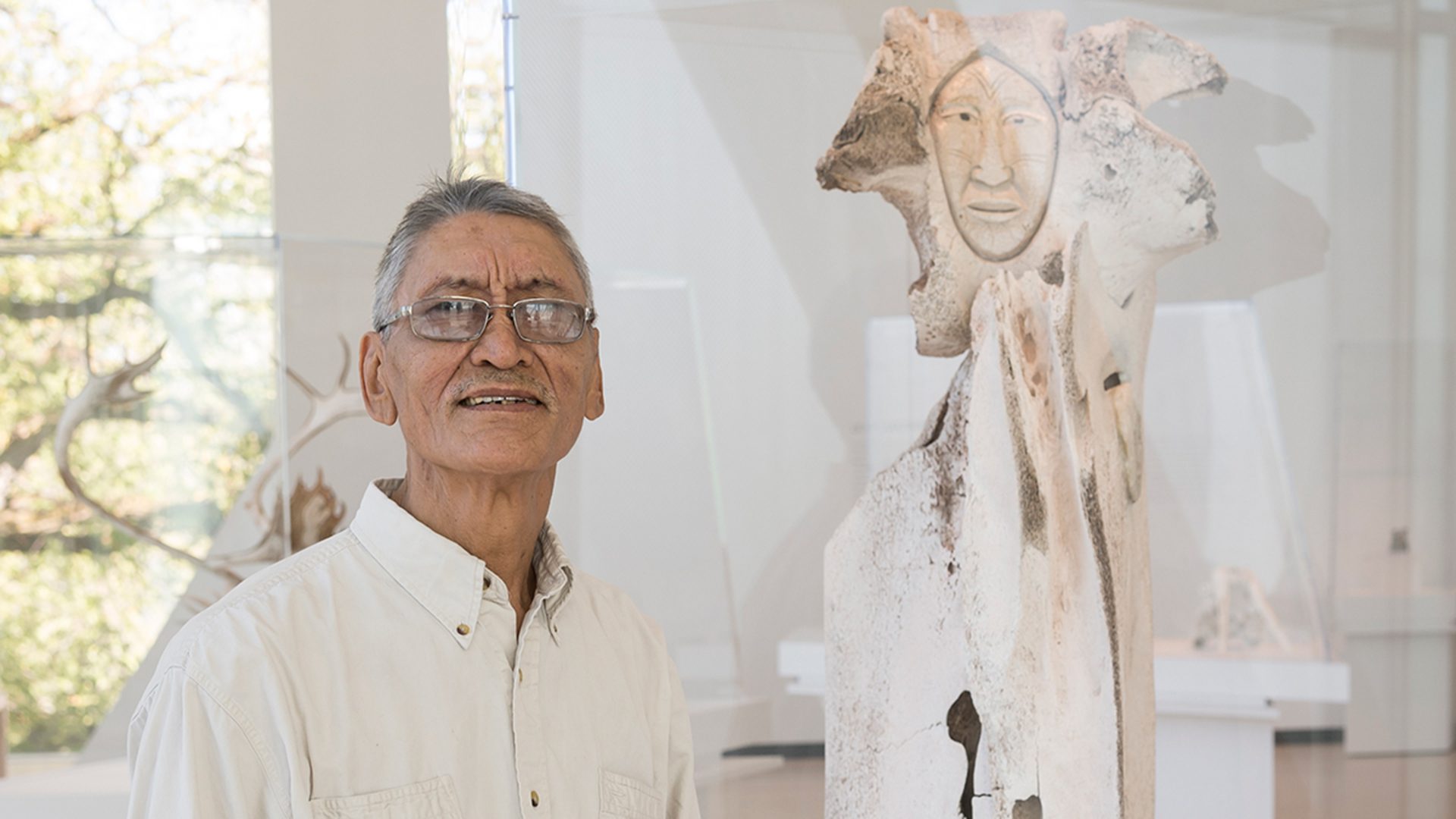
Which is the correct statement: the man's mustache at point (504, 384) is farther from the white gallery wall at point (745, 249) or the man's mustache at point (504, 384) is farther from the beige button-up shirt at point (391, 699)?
the white gallery wall at point (745, 249)

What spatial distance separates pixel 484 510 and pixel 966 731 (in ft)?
3.02

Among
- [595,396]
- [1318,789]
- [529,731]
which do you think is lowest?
[1318,789]

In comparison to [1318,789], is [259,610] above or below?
above

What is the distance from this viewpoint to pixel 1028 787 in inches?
73.2

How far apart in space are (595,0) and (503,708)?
171 cm

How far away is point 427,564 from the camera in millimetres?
1399

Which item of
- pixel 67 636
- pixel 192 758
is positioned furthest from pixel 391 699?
pixel 67 636

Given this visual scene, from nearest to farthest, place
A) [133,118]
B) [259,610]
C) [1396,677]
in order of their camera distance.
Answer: [259,610] < [1396,677] < [133,118]

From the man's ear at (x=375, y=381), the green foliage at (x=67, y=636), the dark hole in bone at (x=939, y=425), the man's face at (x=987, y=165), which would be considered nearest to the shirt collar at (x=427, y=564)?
the man's ear at (x=375, y=381)

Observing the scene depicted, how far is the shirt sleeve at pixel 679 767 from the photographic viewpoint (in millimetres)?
1622

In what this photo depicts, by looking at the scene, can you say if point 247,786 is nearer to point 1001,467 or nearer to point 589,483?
point 1001,467

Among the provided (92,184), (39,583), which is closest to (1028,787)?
(39,583)

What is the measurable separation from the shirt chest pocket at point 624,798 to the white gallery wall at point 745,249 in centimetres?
119

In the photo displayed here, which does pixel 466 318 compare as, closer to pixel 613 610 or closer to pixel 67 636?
pixel 613 610
